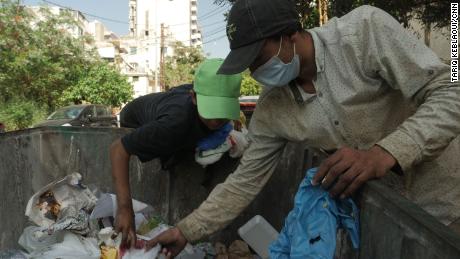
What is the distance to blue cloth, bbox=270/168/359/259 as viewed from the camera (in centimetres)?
142

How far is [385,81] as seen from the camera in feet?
5.72

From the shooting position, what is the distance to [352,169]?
1374 mm

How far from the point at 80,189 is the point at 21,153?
53cm

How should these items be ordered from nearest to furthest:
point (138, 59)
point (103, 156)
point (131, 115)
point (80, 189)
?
point (80, 189) → point (103, 156) → point (131, 115) → point (138, 59)

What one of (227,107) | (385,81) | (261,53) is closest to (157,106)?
(227,107)

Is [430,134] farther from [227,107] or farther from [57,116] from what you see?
[57,116]

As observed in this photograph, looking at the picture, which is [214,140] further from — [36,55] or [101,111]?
[36,55]

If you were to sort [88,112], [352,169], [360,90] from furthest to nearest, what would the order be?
1. [88,112]
2. [360,90]
3. [352,169]

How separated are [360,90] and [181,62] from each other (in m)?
49.4

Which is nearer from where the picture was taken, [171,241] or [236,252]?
[171,241]

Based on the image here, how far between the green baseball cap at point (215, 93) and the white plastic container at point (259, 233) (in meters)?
0.55

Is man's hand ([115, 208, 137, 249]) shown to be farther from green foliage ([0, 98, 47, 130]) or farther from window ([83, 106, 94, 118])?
A: green foliage ([0, 98, 47, 130])

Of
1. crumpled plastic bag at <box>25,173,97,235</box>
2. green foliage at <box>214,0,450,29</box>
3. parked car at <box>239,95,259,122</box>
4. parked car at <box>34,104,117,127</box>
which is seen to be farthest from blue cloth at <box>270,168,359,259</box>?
parked car at <box>34,104,117,127</box>

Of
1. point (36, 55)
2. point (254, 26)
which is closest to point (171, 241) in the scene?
point (254, 26)
